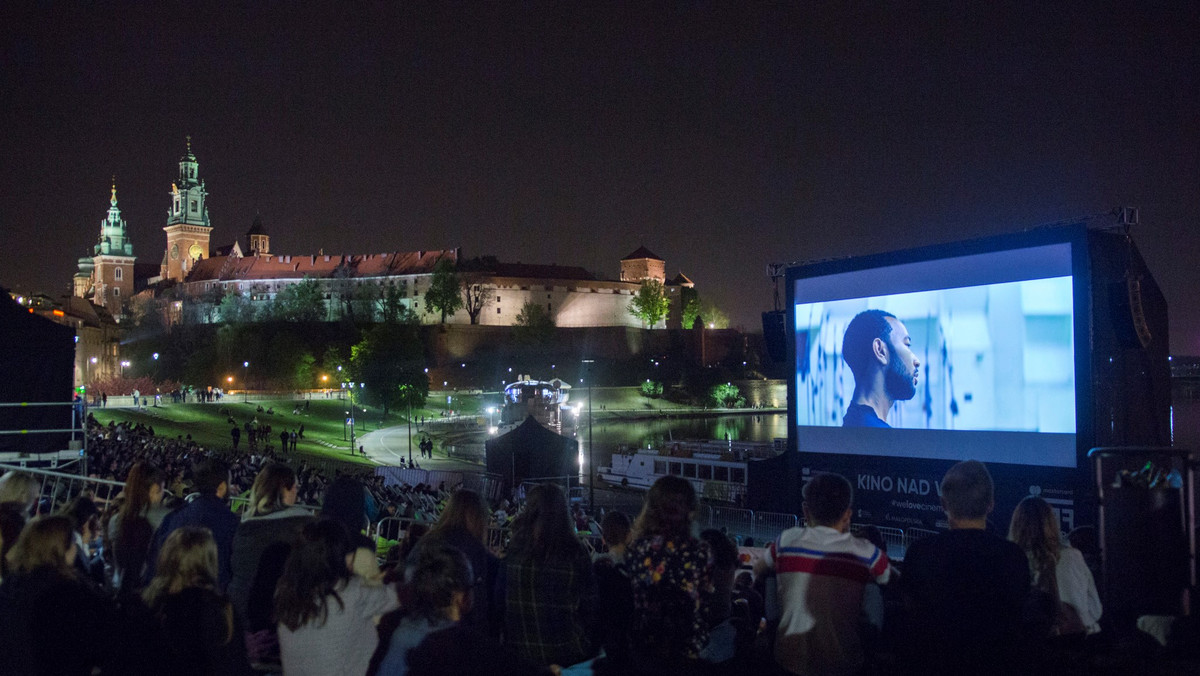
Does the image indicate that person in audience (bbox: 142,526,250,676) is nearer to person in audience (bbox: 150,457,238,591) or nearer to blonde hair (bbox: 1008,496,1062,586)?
person in audience (bbox: 150,457,238,591)

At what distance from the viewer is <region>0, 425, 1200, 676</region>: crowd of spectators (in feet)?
11.6

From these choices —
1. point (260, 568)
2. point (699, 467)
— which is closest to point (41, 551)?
point (260, 568)

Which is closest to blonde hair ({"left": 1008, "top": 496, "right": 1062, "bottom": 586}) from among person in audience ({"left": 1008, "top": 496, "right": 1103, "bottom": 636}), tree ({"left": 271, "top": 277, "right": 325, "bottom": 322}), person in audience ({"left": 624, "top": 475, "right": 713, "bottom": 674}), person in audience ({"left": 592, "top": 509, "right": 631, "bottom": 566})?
person in audience ({"left": 1008, "top": 496, "right": 1103, "bottom": 636})

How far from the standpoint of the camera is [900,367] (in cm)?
1412

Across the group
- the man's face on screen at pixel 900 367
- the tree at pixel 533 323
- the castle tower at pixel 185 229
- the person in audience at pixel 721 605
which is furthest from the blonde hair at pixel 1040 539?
the castle tower at pixel 185 229

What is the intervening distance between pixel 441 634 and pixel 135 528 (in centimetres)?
323

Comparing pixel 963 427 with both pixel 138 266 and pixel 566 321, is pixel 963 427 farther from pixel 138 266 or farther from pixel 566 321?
pixel 138 266

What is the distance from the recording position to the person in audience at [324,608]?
12.2ft

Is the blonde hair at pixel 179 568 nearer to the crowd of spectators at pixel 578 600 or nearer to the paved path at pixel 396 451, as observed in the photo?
the crowd of spectators at pixel 578 600

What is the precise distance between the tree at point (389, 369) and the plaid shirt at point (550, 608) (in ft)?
160

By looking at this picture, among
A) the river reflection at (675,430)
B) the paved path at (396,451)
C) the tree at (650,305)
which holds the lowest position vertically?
the river reflection at (675,430)

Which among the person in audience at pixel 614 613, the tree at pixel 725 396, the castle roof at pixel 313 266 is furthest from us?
the castle roof at pixel 313 266

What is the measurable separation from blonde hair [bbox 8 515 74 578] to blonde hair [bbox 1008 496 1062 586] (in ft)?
13.6

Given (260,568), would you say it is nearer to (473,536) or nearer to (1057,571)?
(473,536)
